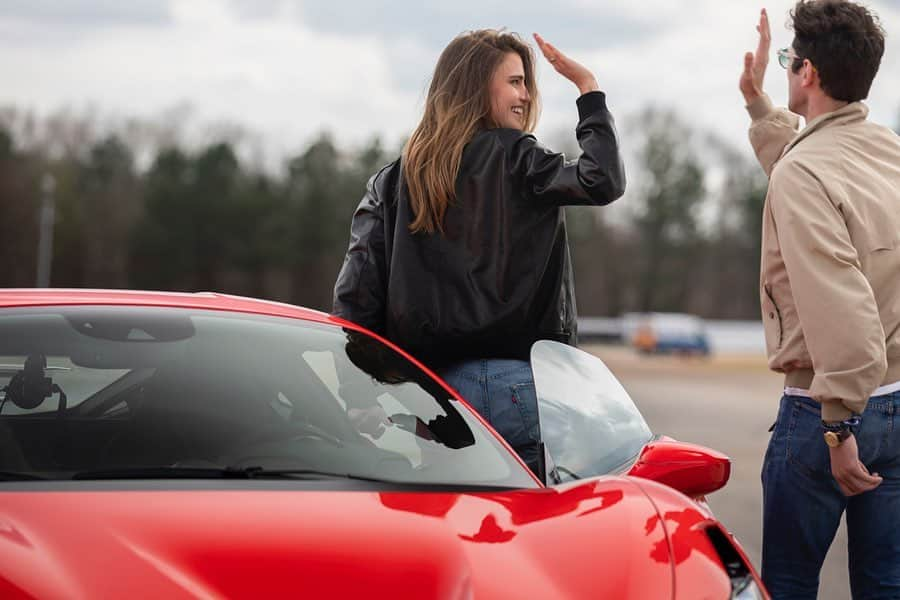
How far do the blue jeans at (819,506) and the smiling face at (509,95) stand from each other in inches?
48.3

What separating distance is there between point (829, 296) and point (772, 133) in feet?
2.55

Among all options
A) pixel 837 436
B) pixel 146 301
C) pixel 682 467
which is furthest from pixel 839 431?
pixel 146 301

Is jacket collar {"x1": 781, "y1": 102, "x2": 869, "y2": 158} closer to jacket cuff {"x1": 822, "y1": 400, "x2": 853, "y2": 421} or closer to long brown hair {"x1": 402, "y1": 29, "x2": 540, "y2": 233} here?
jacket cuff {"x1": 822, "y1": 400, "x2": 853, "y2": 421}

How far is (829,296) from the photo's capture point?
2.96 m

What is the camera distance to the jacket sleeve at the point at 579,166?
140 inches

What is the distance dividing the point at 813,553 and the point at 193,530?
62.5 inches

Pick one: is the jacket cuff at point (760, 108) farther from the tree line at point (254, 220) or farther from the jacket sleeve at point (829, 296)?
the tree line at point (254, 220)

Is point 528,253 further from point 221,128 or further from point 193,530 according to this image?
point 221,128

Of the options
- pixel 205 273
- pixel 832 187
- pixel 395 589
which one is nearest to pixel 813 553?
pixel 832 187

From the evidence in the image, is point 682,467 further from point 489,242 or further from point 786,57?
point 786,57

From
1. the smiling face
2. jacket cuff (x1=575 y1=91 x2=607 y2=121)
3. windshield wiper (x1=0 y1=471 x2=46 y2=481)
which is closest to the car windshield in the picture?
windshield wiper (x1=0 y1=471 x2=46 y2=481)

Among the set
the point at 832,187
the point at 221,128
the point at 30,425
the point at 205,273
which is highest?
the point at 832,187

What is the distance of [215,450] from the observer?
275 centimetres

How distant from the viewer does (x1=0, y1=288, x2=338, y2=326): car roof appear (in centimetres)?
322
